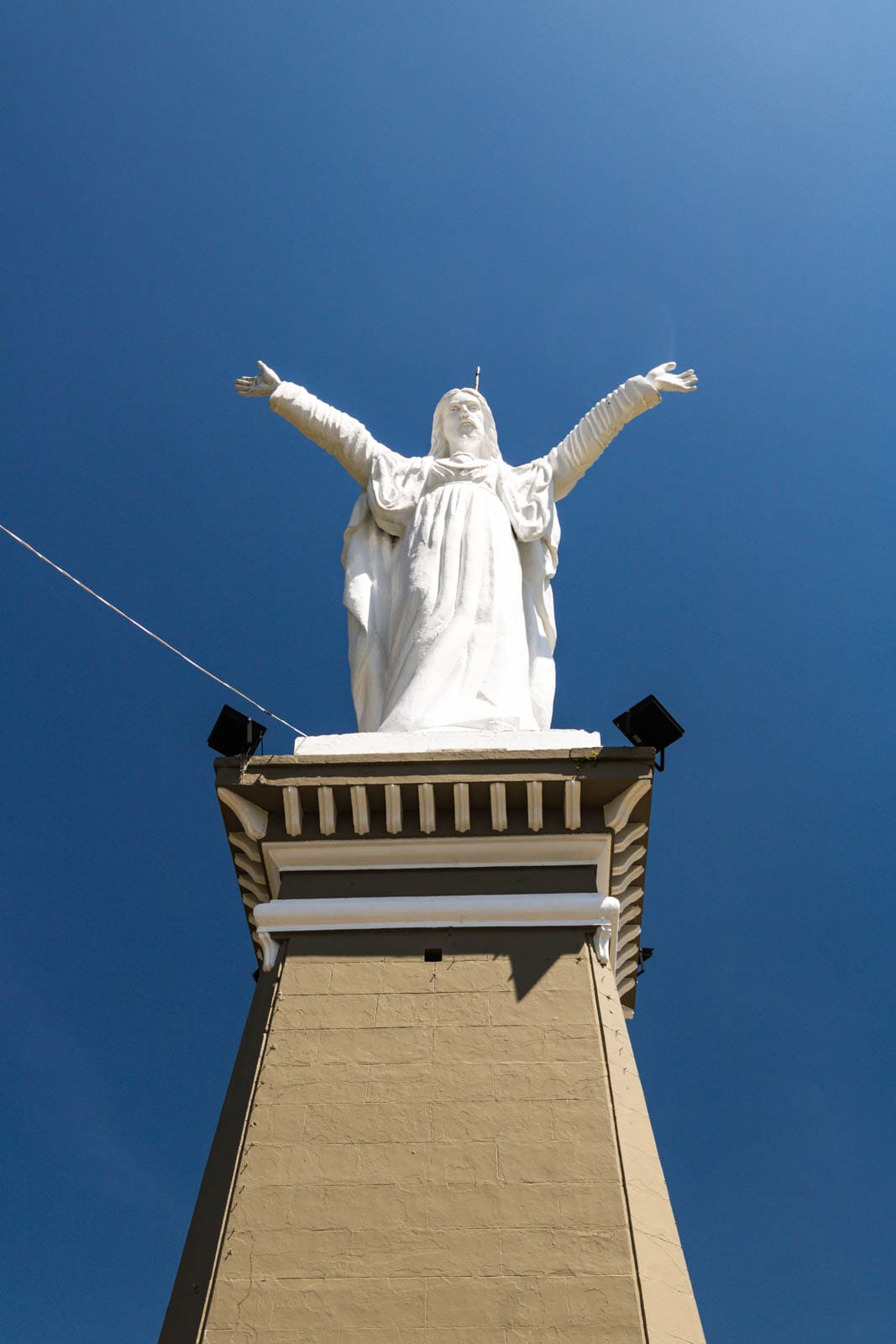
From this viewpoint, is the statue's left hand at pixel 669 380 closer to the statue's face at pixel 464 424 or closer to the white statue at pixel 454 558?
the white statue at pixel 454 558

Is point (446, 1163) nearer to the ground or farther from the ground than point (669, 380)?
nearer to the ground

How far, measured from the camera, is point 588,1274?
23.2ft

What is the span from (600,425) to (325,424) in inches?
102

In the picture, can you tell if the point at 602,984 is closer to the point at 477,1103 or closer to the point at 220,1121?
the point at 477,1103

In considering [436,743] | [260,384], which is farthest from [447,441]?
[436,743]

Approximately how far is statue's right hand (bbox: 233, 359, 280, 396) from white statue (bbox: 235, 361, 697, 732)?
0.02 metres

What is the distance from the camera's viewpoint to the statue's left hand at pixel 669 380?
12.9 m

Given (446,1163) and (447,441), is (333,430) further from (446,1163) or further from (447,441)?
(446,1163)

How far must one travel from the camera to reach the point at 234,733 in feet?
31.4

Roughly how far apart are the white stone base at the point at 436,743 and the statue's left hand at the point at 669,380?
4561mm

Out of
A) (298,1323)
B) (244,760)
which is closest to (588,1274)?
(298,1323)

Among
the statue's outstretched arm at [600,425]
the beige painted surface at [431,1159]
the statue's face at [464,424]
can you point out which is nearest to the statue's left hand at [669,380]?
the statue's outstretched arm at [600,425]

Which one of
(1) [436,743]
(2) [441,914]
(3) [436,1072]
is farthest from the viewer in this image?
(1) [436,743]

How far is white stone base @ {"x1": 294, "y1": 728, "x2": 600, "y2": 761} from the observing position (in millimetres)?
9391
